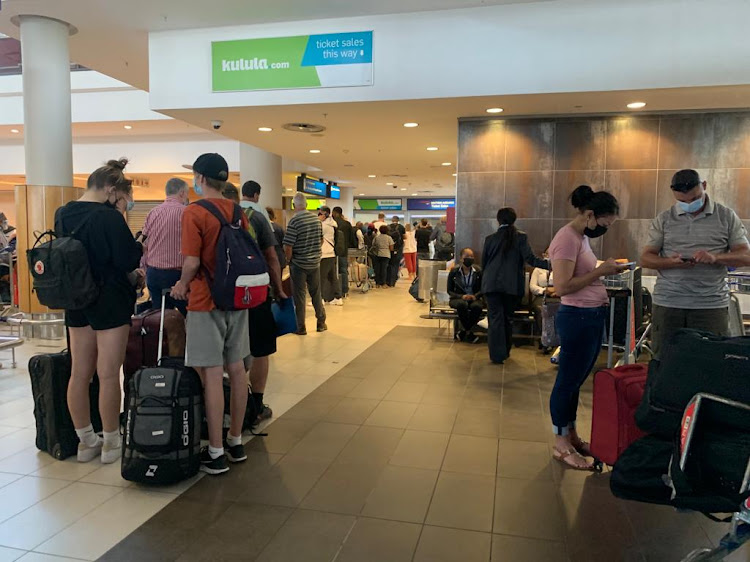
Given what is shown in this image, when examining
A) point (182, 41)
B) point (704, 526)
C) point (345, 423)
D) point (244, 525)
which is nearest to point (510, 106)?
point (182, 41)

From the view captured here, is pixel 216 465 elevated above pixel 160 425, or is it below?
below

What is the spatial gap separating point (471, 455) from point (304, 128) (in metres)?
5.91

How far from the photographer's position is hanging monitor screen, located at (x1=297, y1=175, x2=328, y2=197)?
590 inches

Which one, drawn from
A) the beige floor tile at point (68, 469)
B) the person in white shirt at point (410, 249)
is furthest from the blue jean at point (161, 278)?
the person in white shirt at point (410, 249)

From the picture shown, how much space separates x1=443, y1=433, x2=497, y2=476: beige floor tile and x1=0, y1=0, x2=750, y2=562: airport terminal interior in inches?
0.7

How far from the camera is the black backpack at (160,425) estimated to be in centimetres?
284

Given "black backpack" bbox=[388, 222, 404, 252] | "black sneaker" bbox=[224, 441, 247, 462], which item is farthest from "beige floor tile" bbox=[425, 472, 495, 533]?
"black backpack" bbox=[388, 222, 404, 252]

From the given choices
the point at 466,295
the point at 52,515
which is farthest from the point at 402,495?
the point at 466,295

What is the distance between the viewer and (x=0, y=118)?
41.2ft

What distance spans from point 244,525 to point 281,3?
526 cm

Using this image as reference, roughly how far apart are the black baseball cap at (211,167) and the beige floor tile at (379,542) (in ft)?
6.38

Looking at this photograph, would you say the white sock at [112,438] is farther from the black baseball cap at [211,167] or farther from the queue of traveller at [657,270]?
the queue of traveller at [657,270]

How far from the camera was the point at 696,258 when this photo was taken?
300 centimetres

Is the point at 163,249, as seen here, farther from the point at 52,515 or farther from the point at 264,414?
the point at 52,515
